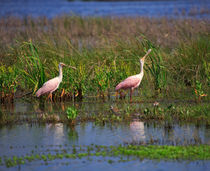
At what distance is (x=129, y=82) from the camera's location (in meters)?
11.0

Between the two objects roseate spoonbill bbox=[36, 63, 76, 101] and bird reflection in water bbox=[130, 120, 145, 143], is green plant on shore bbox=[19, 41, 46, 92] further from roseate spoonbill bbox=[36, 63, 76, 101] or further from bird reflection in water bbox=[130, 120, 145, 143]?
bird reflection in water bbox=[130, 120, 145, 143]

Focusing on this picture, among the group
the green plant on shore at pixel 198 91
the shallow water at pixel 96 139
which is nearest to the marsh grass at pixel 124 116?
the shallow water at pixel 96 139

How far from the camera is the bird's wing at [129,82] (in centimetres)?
1100

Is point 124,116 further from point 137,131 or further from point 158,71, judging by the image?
point 158,71

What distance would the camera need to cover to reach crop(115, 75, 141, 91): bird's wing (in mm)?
11000

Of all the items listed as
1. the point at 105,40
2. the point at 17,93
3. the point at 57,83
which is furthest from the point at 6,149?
the point at 105,40

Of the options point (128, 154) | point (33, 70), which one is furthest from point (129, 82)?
point (128, 154)

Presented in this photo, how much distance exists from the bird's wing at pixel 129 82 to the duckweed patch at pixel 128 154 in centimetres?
387

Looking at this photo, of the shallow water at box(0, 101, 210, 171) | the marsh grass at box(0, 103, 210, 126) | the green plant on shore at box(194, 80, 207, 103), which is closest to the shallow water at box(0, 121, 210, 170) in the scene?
the shallow water at box(0, 101, 210, 171)

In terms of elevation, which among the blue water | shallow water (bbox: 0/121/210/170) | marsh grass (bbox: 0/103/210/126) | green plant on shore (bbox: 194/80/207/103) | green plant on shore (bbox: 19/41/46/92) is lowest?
shallow water (bbox: 0/121/210/170)

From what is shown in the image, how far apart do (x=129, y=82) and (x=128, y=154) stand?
4.18 meters

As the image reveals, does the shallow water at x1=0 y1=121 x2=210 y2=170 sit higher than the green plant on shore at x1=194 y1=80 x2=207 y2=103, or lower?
lower

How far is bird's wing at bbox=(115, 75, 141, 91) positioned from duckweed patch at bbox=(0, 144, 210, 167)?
3.87 meters

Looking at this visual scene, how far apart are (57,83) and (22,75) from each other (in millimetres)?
1370
